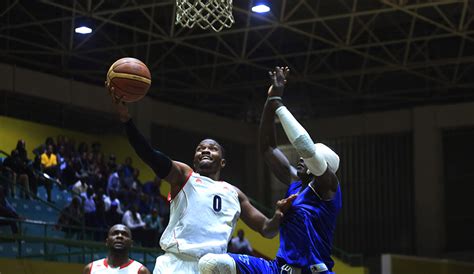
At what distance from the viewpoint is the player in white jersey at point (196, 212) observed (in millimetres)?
7449

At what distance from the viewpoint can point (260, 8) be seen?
2244 centimetres

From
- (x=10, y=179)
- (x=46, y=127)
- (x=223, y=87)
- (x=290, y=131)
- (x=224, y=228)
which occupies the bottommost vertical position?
(x=224, y=228)

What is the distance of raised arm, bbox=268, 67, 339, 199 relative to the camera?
23.6 feet

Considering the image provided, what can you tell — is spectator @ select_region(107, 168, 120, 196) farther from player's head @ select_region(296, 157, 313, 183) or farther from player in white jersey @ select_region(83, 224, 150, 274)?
player's head @ select_region(296, 157, 313, 183)

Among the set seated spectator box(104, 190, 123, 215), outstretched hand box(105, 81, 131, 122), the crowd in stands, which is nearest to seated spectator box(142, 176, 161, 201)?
the crowd in stands

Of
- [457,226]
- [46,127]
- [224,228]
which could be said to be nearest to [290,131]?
[224,228]

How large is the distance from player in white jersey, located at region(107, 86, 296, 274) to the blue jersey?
0.13m

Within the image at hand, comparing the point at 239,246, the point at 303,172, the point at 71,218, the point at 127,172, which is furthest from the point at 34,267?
the point at 127,172

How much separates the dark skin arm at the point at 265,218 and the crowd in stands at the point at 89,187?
9.18m

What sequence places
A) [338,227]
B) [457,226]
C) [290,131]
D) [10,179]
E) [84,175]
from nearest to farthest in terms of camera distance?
[290,131]
[10,179]
[84,175]
[457,226]
[338,227]

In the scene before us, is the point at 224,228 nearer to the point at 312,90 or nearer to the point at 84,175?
the point at 84,175

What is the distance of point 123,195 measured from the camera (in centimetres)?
2127

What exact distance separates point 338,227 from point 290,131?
23364 mm

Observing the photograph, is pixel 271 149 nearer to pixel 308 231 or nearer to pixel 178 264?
pixel 308 231
